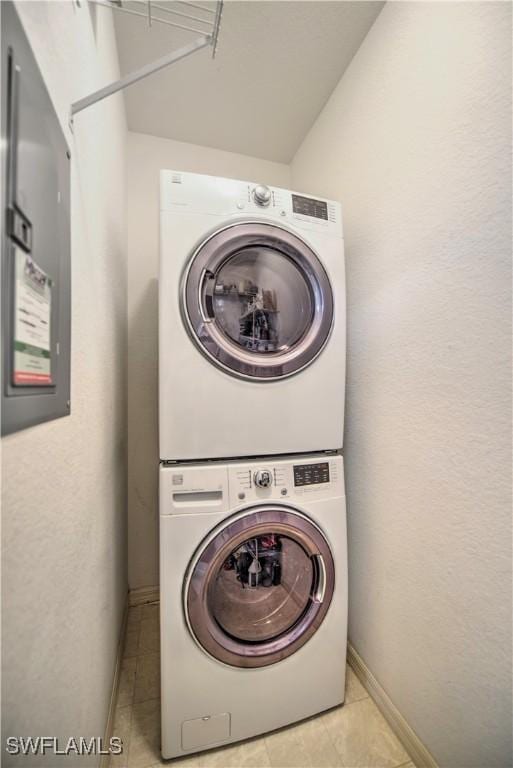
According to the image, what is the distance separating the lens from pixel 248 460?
3.23 ft

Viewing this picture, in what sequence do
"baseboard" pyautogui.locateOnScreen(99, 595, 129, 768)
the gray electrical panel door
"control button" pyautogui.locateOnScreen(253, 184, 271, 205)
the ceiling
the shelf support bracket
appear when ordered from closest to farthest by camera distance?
1. the gray electrical panel door
2. the shelf support bracket
3. "baseboard" pyautogui.locateOnScreen(99, 595, 129, 768)
4. "control button" pyautogui.locateOnScreen(253, 184, 271, 205)
5. the ceiling

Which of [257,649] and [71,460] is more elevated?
[71,460]

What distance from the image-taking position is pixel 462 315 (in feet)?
2.57

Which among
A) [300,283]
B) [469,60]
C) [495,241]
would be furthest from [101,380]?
[469,60]

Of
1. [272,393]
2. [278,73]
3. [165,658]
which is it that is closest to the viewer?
[165,658]

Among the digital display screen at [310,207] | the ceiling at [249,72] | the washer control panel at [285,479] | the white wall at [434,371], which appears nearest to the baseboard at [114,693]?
the washer control panel at [285,479]

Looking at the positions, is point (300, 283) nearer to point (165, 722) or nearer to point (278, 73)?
point (278, 73)

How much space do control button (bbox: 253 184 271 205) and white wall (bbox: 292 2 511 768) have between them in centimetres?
43

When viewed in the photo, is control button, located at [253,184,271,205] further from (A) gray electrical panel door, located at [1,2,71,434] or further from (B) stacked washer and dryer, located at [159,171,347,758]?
(A) gray electrical panel door, located at [1,2,71,434]

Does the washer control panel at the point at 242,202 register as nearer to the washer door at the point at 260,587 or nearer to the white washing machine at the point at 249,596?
the white washing machine at the point at 249,596

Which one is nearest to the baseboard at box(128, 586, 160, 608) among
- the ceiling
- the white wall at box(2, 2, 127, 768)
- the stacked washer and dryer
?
the white wall at box(2, 2, 127, 768)

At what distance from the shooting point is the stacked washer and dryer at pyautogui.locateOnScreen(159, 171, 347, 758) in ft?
2.90

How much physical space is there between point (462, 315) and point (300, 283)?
52 centimetres

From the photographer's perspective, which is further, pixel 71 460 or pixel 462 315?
pixel 462 315
